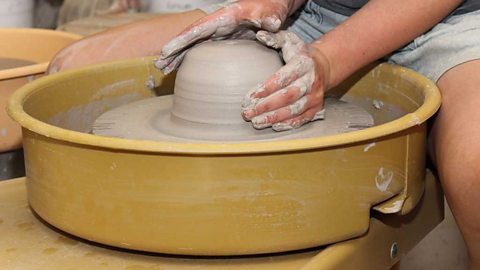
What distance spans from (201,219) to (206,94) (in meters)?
0.26

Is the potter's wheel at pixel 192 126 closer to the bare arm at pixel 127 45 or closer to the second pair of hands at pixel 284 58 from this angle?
the second pair of hands at pixel 284 58

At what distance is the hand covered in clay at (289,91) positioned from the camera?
1.16m

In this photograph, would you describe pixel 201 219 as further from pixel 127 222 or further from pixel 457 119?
pixel 457 119

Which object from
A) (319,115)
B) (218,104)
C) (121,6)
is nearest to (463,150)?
(319,115)

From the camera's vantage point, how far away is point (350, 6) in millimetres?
1525

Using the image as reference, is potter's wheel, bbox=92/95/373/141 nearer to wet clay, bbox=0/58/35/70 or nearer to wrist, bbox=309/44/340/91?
wrist, bbox=309/44/340/91

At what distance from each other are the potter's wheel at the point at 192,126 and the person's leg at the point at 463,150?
5.0 inches

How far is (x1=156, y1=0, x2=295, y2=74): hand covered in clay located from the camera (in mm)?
1264

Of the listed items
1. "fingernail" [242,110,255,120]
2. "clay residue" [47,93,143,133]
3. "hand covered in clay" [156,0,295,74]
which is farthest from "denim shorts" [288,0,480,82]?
"clay residue" [47,93,143,133]

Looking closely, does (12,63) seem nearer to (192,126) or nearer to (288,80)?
(192,126)

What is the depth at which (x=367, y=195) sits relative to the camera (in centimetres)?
111

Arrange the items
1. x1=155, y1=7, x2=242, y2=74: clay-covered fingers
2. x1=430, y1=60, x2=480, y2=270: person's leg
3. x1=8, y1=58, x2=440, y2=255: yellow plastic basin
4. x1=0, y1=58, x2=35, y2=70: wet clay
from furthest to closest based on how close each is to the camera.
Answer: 1. x1=0, y1=58, x2=35, y2=70: wet clay
2. x1=155, y1=7, x2=242, y2=74: clay-covered fingers
3. x1=430, y1=60, x2=480, y2=270: person's leg
4. x1=8, y1=58, x2=440, y2=255: yellow plastic basin

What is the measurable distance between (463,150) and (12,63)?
1197 millimetres

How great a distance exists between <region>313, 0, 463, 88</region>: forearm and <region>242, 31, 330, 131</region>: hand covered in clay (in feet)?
0.17
